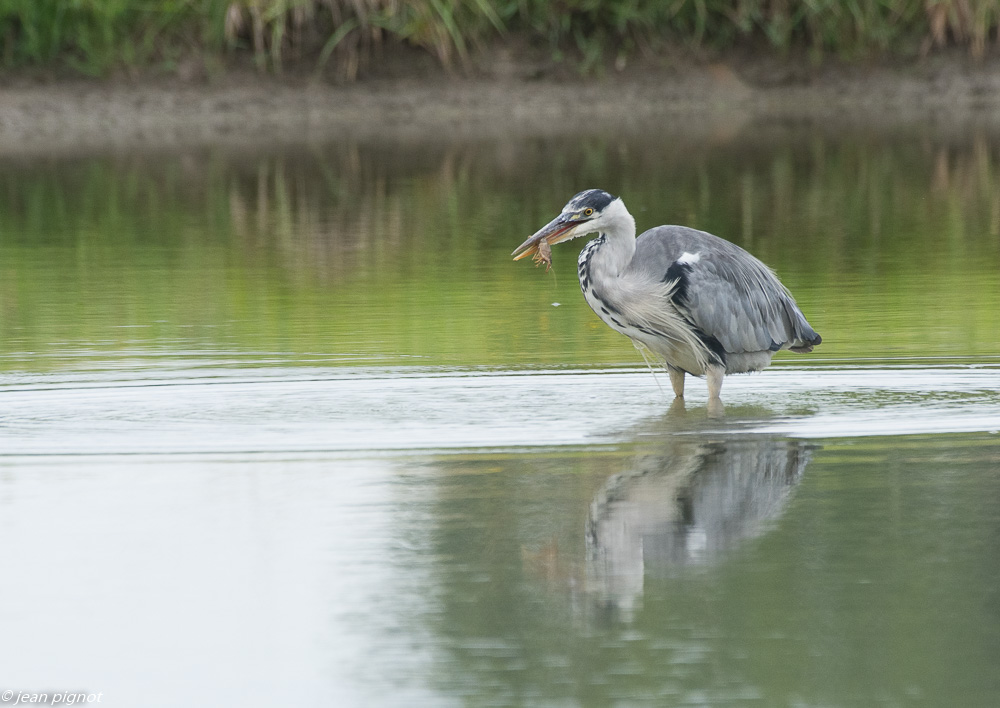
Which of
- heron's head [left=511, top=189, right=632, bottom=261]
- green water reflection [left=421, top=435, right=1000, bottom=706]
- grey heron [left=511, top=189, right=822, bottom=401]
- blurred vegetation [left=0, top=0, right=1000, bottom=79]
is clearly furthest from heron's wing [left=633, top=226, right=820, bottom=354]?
blurred vegetation [left=0, top=0, right=1000, bottom=79]

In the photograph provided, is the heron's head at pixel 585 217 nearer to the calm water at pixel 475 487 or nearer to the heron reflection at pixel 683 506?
the calm water at pixel 475 487

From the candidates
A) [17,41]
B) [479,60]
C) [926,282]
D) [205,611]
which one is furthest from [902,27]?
[205,611]

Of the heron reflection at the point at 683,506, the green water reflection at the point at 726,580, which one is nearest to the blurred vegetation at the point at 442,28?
the heron reflection at the point at 683,506

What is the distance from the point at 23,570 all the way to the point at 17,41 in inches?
657

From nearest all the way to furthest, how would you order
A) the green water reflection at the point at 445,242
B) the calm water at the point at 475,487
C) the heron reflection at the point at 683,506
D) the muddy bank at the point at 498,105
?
the calm water at the point at 475,487 < the heron reflection at the point at 683,506 < the green water reflection at the point at 445,242 < the muddy bank at the point at 498,105

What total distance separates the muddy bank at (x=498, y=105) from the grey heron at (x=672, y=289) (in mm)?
13159

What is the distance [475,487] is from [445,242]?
6844mm

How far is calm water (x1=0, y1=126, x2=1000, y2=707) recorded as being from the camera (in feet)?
13.1

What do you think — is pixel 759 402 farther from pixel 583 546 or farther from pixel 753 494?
pixel 583 546

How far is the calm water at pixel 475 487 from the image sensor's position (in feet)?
13.1

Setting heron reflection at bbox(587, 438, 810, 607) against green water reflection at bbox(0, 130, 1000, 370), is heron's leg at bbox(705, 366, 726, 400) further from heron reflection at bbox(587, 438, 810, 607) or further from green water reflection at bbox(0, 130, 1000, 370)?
green water reflection at bbox(0, 130, 1000, 370)

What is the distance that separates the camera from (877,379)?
724 cm

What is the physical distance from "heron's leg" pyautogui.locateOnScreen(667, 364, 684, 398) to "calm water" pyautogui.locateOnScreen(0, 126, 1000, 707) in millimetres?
63

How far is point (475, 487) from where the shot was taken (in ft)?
18.2
